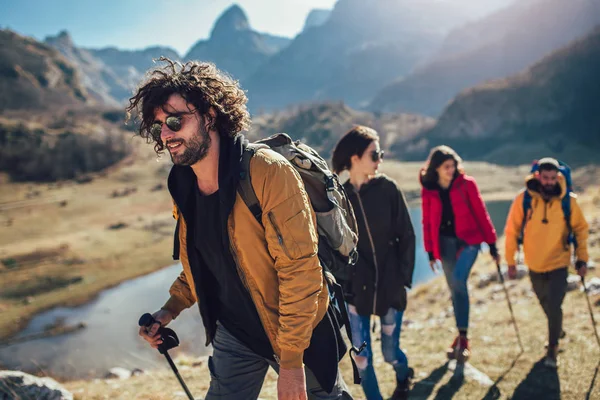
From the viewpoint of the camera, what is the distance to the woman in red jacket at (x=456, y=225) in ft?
16.9

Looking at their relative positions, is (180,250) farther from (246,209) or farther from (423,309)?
(423,309)

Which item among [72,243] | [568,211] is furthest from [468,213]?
[72,243]

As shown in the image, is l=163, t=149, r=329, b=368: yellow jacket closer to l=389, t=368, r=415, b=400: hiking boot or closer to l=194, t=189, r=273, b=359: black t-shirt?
l=194, t=189, r=273, b=359: black t-shirt

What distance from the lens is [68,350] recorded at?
18.0 meters

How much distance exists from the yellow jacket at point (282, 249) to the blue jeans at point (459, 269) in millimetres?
3488

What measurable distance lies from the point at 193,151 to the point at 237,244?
1.90ft

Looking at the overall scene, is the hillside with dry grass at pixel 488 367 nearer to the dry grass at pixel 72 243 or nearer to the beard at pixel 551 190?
the beard at pixel 551 190

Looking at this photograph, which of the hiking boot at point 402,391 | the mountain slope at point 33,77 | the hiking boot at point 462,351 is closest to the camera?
the hiking boot at point 402,391

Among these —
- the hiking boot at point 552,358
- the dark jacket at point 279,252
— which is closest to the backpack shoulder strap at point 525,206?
the hiking boot at point 552,358

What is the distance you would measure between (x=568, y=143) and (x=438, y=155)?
10757 cm

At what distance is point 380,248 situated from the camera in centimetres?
416

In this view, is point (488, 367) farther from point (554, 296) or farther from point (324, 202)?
point (324, 202)

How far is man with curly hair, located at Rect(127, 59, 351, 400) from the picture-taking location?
6.95 feet

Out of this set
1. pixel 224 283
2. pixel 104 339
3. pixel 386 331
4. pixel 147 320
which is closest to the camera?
pixel 224 283
